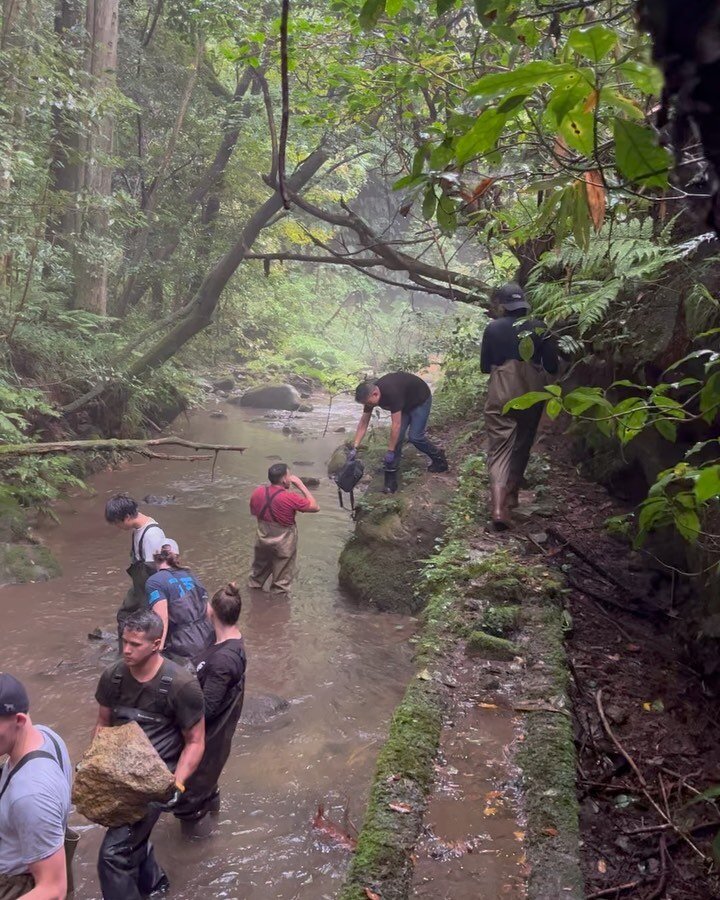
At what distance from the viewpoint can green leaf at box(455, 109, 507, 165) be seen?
1.46 m

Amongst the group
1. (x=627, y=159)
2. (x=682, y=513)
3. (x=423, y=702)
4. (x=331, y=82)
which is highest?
(x=331, y=82)

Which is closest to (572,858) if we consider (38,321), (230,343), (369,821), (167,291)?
(369,821)

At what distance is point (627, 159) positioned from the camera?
54.8 inches

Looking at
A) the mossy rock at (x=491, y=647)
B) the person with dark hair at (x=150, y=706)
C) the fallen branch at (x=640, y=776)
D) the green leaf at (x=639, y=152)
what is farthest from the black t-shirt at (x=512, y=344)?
the green leaf at (x=639, y=152)

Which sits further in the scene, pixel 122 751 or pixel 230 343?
pixel 230 343

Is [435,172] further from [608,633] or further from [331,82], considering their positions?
[331,82]

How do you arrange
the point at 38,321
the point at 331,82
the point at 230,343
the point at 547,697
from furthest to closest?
the point at 230,343
the point at 38,321
the point at 331,82
the point at 547,697

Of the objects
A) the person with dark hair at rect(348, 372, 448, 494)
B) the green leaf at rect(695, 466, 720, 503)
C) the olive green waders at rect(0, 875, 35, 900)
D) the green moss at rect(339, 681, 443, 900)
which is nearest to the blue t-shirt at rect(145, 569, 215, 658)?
the green moss at rect(339, 681, 443, 900)

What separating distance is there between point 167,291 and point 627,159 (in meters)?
17.9

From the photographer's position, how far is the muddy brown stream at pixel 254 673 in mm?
4344

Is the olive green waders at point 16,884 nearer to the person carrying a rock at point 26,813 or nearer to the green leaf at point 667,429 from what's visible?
the person carrying a rock at point 26,813

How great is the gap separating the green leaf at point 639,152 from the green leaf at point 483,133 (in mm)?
228

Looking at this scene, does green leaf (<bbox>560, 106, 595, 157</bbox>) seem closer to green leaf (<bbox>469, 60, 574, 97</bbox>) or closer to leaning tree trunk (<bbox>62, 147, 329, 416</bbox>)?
green leaf (<bbox>469, 60, 574, 97</bbox>)

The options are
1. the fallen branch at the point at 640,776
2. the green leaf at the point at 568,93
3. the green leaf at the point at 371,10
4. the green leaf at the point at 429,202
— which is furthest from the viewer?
the fallen branch at the point at 640,776
